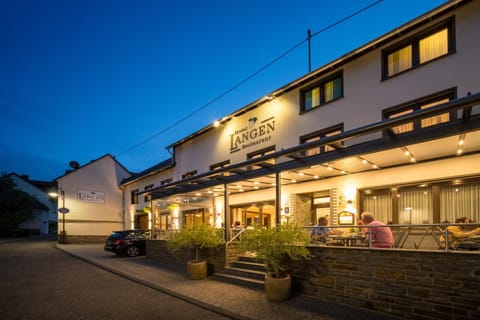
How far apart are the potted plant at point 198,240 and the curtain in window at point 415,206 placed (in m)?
6.16

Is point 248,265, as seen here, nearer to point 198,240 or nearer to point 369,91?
point 198,240

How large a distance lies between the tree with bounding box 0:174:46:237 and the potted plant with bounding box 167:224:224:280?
41.6 m

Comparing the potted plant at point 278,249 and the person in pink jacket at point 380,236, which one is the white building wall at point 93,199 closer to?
the potted plant at point 278,249

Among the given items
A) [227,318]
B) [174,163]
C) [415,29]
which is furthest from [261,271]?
[174,163]

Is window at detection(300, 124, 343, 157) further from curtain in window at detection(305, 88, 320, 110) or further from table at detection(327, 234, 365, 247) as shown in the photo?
table at detection(327, 234, 365, 247)

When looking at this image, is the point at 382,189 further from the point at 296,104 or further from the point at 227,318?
the point at 227,318

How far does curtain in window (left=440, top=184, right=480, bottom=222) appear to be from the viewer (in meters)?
9.16

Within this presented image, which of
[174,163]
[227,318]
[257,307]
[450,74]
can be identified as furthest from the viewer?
[174,163]

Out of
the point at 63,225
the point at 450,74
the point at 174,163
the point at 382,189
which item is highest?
the point at 450,74

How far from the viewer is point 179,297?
29.0ft

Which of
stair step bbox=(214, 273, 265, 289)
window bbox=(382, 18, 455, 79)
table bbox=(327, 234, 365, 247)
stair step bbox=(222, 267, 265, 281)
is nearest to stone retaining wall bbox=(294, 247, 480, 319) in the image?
table bbox=(327, 234, 365, 247)

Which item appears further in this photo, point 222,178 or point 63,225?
point 63,225

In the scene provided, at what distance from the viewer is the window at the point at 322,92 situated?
1292 centimetres

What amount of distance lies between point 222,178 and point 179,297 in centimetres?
577
